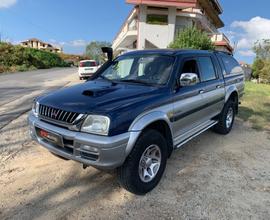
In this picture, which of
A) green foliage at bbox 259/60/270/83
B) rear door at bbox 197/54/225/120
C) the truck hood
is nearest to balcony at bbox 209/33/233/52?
green foliage at bbox 259/60/270/83

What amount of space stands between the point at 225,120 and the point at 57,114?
3.97m

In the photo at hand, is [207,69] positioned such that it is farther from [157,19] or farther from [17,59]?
[17,59]

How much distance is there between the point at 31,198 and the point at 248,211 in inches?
105

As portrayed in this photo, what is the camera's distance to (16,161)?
4.27m

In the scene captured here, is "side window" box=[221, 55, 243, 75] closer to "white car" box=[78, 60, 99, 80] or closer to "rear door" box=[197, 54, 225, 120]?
"rear door" box=[197, 54, 225, 120]

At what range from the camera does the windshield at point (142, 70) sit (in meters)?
4.03

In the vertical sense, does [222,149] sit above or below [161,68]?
below

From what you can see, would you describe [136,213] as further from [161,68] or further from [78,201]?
[161,68]

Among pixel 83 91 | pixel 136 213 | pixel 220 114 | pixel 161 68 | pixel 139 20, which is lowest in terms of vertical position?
pixel 136 213

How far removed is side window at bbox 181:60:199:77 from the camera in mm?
4298

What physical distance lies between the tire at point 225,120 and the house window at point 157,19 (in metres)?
21.2

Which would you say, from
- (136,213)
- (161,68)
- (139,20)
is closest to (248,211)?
(136,213)

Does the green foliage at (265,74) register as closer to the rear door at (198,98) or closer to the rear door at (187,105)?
the rear door at (198,98)

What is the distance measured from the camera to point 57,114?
10.7 feet
